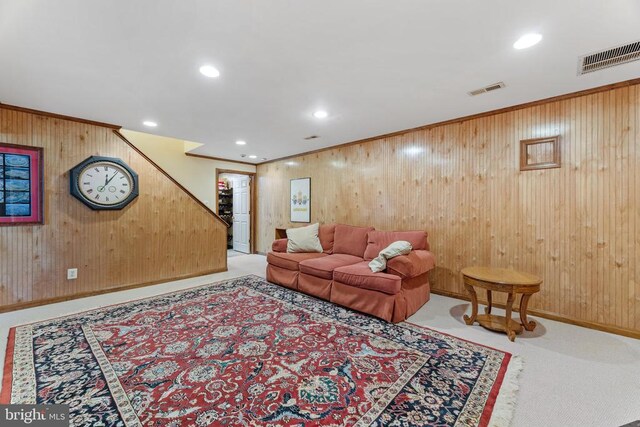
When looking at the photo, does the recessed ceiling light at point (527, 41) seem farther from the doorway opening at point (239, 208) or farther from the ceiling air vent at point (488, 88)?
the doorway opening at point (239, 208)

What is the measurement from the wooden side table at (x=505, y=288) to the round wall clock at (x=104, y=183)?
4489mm

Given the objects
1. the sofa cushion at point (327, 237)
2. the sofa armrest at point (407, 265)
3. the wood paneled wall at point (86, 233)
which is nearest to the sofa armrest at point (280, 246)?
the sofa cushion at point (327, 237)

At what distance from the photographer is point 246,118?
3.40m

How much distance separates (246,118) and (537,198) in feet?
11.6

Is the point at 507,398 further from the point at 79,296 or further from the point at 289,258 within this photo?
the point at 79,296

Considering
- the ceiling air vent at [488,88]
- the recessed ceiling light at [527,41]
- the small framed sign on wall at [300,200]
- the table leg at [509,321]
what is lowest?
the table leg at [509,321]

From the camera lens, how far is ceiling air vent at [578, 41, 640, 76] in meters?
1.95

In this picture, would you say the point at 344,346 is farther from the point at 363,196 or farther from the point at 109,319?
the point at 363,196

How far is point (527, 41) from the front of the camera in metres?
1.85

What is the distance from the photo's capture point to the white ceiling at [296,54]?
158 centimetres

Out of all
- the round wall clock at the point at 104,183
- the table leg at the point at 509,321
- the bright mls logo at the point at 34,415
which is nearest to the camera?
the bright mls logo at the point at 34,415

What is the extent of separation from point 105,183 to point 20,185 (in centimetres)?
78

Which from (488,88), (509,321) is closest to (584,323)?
(509,321)

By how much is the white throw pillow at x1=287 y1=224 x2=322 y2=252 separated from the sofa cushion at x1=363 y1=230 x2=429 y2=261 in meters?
0.84
